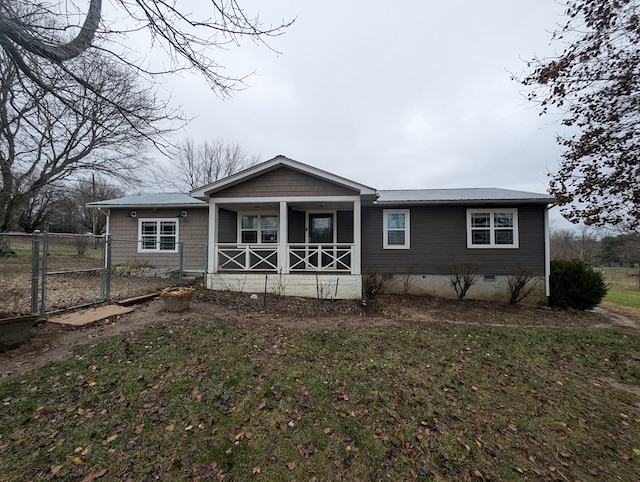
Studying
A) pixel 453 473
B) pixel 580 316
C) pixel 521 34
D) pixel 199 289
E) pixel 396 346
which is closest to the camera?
pixel 453 473

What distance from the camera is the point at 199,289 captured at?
8.60m

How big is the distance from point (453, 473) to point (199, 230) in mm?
10574

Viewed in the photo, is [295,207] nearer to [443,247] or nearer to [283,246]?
[283,246]

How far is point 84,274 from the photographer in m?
10.2

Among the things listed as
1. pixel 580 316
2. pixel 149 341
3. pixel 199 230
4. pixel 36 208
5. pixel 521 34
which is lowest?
pixel 580 316

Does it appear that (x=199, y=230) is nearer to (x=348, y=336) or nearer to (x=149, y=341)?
(x=149, y=341)

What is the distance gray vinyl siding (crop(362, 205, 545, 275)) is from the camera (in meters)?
9.26

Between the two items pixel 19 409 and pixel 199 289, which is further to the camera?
pixel 199 289

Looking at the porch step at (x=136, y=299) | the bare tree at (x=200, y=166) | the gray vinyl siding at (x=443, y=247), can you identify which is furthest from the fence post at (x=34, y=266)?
the bare tree at (x=200, y=166)

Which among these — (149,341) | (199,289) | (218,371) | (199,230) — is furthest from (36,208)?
(218,371)

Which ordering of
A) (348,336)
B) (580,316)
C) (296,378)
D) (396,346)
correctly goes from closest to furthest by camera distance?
(296,378)
(396,346)
(348,336)
(580,316)

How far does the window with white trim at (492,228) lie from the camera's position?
938cm

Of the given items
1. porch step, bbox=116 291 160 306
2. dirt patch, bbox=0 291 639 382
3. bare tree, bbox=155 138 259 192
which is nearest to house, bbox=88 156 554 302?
dirt patch, bbox=0 291 639 382

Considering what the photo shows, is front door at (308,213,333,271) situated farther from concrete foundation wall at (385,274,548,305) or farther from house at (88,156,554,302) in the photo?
concrete foundation wall at (385,274,548,305)
